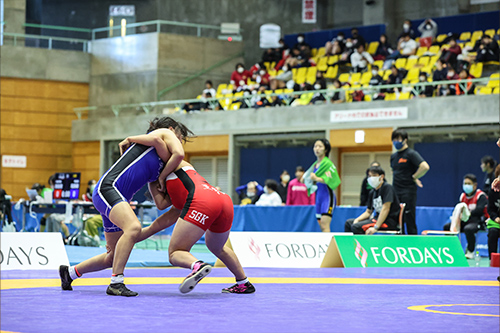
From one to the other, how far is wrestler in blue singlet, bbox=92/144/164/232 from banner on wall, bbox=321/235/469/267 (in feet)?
13.2

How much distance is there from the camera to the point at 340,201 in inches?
792

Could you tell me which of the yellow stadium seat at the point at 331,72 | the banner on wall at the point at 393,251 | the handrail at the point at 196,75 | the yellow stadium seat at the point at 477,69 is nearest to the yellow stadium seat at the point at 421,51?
the yellow stadium seat at the point at 477,69

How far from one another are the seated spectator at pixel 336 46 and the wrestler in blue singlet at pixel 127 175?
1760cm

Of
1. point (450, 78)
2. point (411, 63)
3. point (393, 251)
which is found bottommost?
point (393, 251)

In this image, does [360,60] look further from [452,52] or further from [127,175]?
[127,175]

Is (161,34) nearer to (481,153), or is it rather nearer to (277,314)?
(481,153)

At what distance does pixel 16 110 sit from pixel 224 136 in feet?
23.8

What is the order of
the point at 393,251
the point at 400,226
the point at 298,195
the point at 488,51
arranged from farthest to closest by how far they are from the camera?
the point at 488,51
the point at 298,195
the point at 400,226
the point at 393,251

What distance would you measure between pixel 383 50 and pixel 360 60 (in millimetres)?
698

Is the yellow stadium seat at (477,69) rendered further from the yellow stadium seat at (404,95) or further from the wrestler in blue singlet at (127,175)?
the wrestler in blue singlet at (127,175)

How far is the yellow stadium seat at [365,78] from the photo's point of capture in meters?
20.3

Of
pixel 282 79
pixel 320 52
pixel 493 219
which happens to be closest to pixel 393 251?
pixel 493 219

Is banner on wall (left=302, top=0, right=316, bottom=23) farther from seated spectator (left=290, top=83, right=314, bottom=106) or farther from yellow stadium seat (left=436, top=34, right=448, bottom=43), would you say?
seated spectator (left=290, top=83, right=314, bottom=106)

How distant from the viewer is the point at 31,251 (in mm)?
7922
